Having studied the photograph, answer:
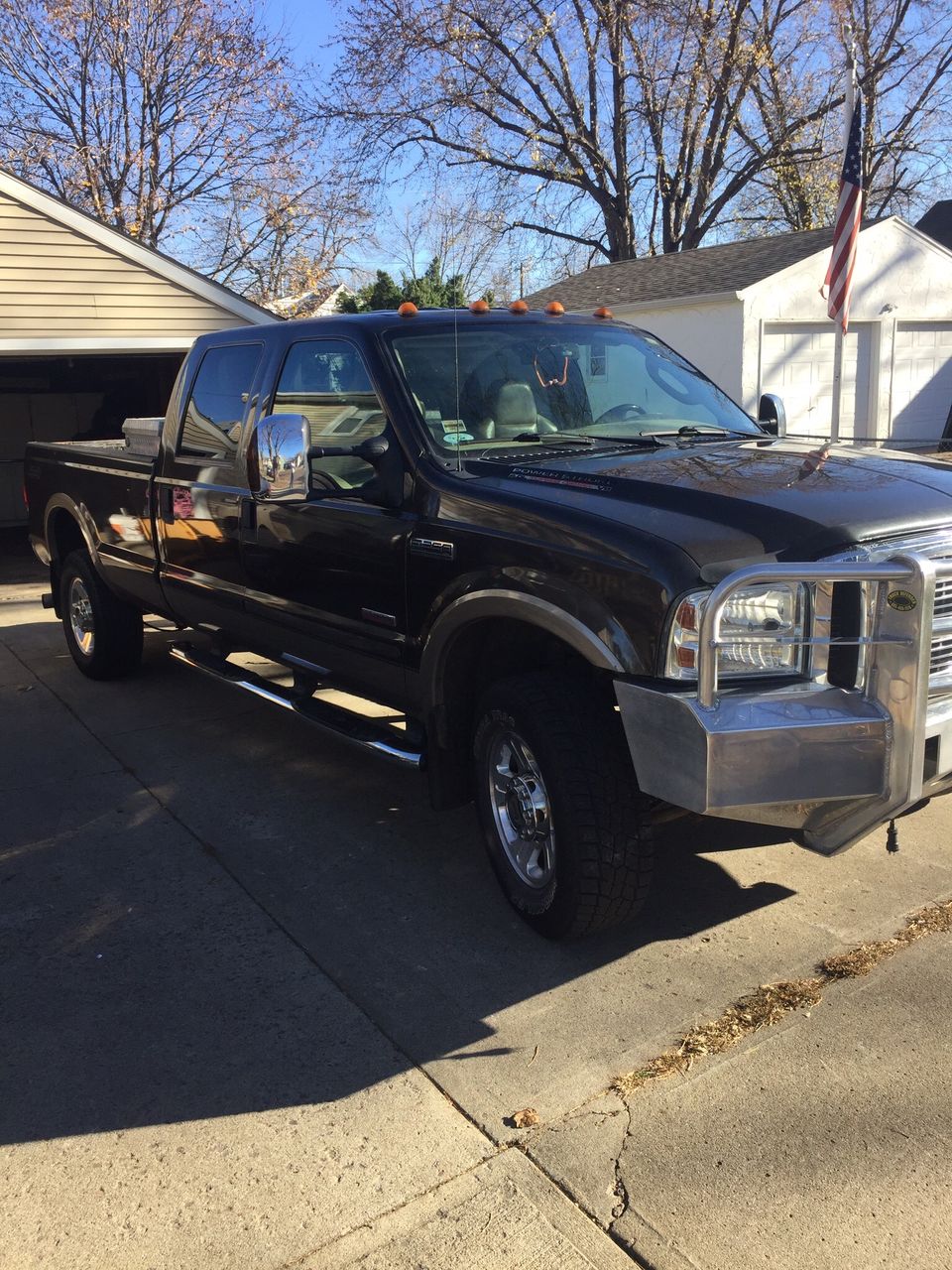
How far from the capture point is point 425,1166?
2721mm

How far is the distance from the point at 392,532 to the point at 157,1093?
2046 mm

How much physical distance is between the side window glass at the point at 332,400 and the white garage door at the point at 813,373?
44.7 feet

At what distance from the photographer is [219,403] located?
5.57m

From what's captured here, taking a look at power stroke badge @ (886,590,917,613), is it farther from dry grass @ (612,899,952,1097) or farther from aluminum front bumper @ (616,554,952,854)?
dry grass @ (612,899,952,1097)

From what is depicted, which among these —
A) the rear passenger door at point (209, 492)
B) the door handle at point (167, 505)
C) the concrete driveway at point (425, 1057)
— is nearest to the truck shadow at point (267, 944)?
the concrete driveway at point (425, 1057)

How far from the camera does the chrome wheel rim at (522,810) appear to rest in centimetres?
362

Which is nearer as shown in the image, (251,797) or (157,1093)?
(157,1093)

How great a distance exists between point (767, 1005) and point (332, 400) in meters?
2.90

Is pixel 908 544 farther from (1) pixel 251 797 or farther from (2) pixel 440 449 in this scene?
(1) pixel 251 797

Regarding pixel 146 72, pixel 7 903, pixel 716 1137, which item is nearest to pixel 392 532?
pixel 7 903

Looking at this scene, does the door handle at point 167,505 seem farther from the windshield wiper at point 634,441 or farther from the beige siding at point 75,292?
the beige siding at point 75,292

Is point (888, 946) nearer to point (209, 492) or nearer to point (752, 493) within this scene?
point (752, 493)

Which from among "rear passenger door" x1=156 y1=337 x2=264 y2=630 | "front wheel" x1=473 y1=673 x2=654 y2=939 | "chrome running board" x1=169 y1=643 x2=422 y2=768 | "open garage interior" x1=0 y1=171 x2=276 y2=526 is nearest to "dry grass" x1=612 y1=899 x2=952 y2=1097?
"front wheel" x1=473 y1=673 x2=654 y2=939

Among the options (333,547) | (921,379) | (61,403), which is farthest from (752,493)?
(921,379)
